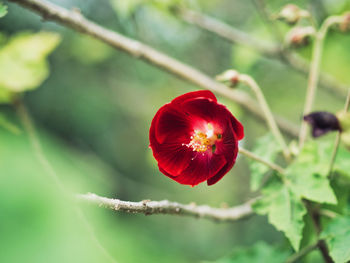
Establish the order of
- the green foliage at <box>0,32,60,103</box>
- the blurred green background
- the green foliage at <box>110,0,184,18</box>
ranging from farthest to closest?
1. the blurred green background
2. the green foliage at <box>110,0,184,18</box>
3. the green foliage at <box>0,32,60,103</box>

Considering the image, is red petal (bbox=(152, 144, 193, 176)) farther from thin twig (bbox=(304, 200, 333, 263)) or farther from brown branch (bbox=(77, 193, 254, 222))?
thin twig (bbox=(304, 200, 333, 263))

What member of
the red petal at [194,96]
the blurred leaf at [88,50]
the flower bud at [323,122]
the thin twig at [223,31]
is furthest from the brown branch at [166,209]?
the blurred leaf at [88,50]

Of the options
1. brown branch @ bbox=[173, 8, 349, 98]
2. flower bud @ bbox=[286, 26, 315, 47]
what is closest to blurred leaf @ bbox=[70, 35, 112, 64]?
brown branch @ bbox=[173, 8, 349, 98]

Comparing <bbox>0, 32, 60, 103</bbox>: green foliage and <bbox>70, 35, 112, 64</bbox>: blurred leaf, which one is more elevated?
<bbox>70, 35, 112, 64</bbox>: blurred leaf

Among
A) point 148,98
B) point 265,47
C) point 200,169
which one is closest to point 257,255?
point 200,169

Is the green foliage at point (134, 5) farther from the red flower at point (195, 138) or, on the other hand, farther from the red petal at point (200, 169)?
the red petal at point (200, 169)

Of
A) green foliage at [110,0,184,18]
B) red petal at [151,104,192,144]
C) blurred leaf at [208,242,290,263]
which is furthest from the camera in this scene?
→ green foliage at [110,0,184,18]

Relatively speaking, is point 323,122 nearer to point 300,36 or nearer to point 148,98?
point 300,36
